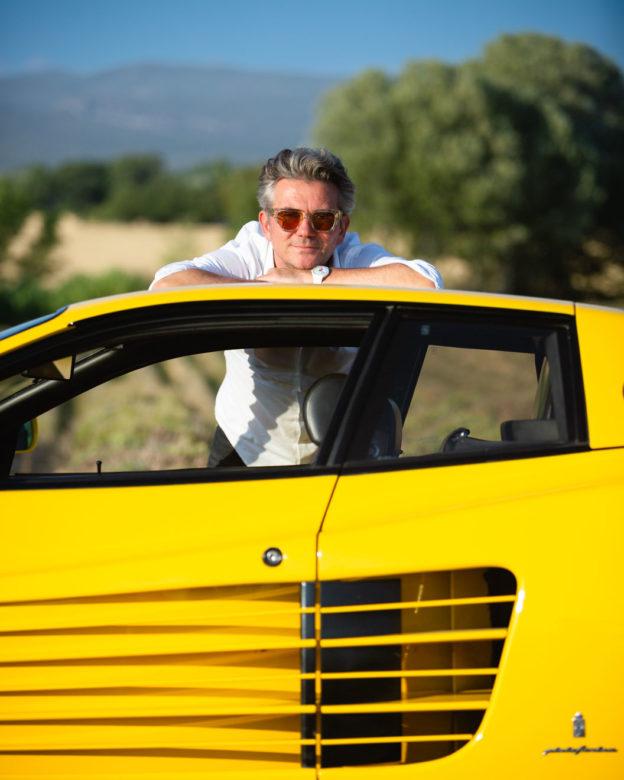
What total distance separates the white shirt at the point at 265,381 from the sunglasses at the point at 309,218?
0.19 m

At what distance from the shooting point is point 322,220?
10.0 feet

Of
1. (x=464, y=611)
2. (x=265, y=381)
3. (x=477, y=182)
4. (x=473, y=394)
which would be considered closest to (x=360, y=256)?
(x=265, y=381)

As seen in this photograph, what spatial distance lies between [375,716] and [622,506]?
2.31ft

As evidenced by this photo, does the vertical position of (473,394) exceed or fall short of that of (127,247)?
it falls short

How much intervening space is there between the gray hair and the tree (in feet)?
93.1

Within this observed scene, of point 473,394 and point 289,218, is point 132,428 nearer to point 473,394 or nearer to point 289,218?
point 473,394

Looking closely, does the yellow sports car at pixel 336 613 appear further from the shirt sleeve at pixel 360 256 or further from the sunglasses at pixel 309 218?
the shirt sleeve at pixel 360 256

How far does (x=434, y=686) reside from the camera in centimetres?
201

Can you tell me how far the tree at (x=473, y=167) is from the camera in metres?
30.9

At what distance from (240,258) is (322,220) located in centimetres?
34

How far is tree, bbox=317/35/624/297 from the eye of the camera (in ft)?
101

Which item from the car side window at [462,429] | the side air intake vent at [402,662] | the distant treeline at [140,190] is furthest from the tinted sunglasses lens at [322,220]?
the distant treeline at [140,190]

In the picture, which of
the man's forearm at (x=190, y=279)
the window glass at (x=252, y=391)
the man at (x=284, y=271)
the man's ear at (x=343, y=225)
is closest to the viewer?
the window glass at (x=252, y=391)

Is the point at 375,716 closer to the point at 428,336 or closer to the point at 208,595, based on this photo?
the point at 208,595
